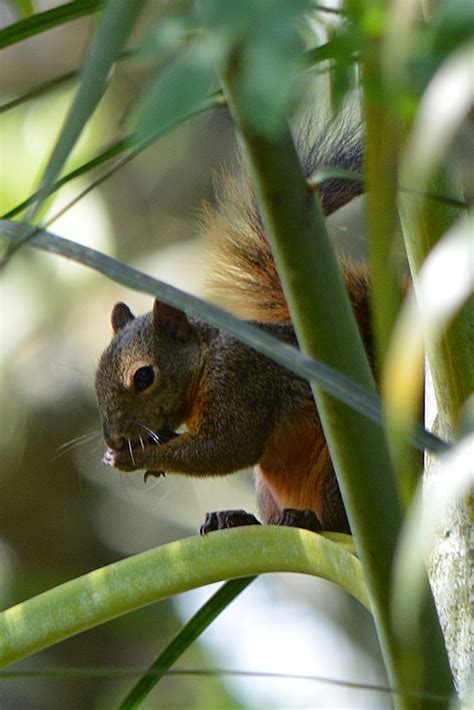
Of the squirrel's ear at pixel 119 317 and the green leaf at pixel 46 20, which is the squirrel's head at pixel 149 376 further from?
→ the green leaf at pixel 46 20

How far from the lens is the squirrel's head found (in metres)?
1.53

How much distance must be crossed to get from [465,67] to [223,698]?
308 centimetres

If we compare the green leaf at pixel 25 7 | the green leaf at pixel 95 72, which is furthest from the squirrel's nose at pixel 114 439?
the green leaf at pixel 95 72

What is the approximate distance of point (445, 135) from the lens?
0.27m

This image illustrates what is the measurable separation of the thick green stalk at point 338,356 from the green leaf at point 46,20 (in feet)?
0.66

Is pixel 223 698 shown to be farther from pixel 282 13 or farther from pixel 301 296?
pixel 282 13

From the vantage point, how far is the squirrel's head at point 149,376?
60.2 inches

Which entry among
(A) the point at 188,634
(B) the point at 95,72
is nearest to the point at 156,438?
(A) the point at 188,634

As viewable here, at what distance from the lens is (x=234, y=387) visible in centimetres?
157

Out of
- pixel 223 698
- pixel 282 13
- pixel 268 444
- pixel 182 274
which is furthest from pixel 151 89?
pixel 223 698

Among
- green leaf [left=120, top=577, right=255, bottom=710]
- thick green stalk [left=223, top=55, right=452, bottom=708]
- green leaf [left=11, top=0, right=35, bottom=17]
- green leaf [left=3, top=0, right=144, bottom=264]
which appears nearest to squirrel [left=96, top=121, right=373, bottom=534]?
green leaf [left=120, top=577, right=255, bottom=710]

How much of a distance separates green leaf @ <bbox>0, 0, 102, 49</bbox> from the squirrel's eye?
3.13 ft

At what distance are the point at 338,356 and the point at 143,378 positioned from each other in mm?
1062

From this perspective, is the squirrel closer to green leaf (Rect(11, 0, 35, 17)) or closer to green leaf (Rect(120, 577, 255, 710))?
green leaf (Rect(120, 577, 255, 710))
